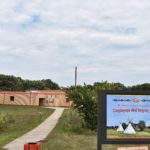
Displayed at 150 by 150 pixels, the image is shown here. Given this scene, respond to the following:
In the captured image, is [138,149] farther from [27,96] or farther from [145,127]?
[27,96]

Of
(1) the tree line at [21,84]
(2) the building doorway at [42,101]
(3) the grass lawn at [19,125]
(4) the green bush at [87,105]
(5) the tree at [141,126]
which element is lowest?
(3) the grass lawn at [19,125]

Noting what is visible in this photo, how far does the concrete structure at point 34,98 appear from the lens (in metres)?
88.7

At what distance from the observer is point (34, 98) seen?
88812mm

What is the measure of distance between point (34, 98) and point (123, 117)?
7846 centimetres

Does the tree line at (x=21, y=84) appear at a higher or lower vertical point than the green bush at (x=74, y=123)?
higher

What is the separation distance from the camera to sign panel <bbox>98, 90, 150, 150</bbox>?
10781 millimetres

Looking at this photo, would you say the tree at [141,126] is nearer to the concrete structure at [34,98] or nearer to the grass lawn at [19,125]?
the grass lawn at [19,125]

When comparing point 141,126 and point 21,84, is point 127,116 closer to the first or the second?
point 141,126

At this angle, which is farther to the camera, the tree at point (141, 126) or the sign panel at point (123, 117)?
Answer: the tree at point (141, 126)

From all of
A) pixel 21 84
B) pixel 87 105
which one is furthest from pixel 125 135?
pixel 21 84

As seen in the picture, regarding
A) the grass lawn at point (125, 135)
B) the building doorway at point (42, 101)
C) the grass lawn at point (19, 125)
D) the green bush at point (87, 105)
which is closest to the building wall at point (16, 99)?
the building doorway at point (42, 101)

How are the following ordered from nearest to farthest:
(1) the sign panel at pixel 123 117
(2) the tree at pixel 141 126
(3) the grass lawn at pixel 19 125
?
1. (1) the sign panel at pixel 123 117
2. (2) the tree at pixel 141 126
3. (3) the grass lawn at pixel 19 125

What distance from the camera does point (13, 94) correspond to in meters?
89.6

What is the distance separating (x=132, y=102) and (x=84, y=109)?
14.2m
